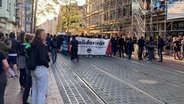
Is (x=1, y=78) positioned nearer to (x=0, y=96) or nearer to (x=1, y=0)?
(x=0, y=96)

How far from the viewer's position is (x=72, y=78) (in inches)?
451

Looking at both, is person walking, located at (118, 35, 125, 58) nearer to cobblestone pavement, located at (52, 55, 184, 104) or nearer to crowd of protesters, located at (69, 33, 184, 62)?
crowd of protesters, located at (69, 33, 184, 62)

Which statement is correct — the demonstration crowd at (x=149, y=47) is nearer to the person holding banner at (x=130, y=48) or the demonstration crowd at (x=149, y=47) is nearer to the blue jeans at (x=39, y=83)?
the person holding banner at (x=130, y=48)

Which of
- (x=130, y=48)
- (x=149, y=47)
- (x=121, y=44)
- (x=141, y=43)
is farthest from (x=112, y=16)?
(x=149, y=47)

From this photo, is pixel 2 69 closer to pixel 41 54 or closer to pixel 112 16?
pixel 41 54

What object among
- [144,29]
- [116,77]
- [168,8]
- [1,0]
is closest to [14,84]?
[116,77]

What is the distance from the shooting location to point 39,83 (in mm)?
5770

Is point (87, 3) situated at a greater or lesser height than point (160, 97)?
greater

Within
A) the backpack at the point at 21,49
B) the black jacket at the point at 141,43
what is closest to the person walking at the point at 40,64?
the backpack at the point at 21,49

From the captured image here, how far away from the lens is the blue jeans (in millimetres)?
5695

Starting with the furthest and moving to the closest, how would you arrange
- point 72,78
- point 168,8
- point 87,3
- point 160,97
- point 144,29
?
point 87,3 < point 144,29 < point 168,8 < point 72,78 < point 160,97

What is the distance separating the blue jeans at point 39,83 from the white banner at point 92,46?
17465 millimetres

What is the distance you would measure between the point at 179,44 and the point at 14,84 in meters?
15.3

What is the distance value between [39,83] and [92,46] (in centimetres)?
1813
